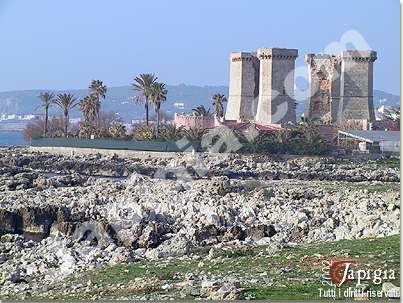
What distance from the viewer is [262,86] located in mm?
58531

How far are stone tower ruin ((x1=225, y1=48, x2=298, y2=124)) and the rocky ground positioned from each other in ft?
60.8

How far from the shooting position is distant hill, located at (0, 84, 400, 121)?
327 ft

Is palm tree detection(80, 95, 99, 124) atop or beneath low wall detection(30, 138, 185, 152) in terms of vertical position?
atop

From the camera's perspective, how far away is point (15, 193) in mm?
32094

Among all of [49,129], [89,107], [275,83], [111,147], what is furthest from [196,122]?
[49,129]

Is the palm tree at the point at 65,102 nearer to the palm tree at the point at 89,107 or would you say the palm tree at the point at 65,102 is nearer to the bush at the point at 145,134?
the palm tree at the point at 89,107

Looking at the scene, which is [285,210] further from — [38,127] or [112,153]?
[38,127]

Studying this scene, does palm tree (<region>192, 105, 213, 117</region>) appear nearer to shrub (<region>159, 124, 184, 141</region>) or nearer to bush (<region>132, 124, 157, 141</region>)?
bush (<region>132, 124, 157, 141</region>)

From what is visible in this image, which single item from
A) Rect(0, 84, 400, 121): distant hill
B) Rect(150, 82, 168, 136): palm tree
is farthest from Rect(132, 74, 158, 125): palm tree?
Rect(0, 84, 400, 121): distant hill

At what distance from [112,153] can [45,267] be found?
1331 inches

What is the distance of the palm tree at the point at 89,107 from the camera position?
62.3 m

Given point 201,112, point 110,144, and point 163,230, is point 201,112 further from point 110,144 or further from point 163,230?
point 163,230

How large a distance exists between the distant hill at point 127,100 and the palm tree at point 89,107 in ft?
98.2

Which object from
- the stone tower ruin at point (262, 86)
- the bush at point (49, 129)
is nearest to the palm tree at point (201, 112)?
the stone tower ruin at point (262, 86)
